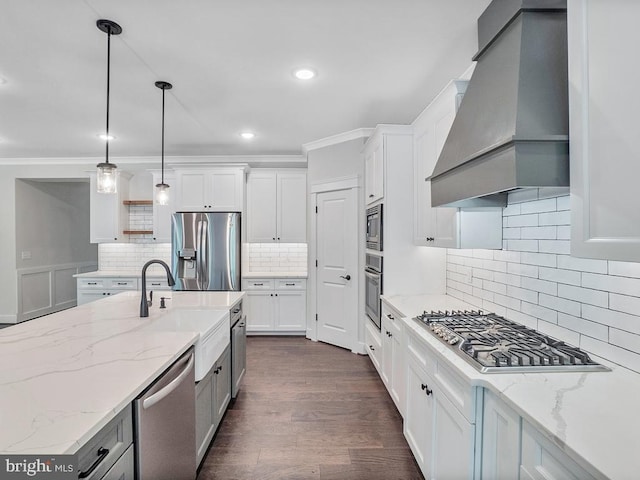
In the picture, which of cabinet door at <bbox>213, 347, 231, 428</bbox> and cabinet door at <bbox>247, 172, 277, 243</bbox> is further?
cabinet door at <bbox>247, 172, 277, 243</bbox>

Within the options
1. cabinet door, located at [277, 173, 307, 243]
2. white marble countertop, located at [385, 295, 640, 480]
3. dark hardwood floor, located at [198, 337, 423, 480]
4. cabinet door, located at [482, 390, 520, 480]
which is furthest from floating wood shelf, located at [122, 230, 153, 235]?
cabinet door, located at [482, 390, 520, 480]

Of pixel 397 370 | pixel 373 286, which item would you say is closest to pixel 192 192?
pixel 373 286

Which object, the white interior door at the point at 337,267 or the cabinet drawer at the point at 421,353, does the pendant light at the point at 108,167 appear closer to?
the cabinet drawer at the point at 421,353

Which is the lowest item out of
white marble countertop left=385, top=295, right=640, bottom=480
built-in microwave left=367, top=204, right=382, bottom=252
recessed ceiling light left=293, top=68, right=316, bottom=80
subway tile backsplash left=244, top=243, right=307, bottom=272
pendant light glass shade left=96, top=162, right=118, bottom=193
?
white marble countertop left=385, top=295, right=640, bottom=480

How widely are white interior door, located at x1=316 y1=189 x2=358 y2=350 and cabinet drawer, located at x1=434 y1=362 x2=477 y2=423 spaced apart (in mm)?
2489

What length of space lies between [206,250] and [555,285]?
4.08 metres

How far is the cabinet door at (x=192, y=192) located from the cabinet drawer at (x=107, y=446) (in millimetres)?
4059

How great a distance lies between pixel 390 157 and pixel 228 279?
2760mm

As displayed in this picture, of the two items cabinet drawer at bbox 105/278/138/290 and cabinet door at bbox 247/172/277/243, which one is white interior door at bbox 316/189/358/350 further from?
cabinet drawer at bbox 105/278/138/290

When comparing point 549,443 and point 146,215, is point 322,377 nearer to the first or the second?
point 549,443

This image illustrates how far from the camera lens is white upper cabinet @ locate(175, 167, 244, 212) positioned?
493 cm

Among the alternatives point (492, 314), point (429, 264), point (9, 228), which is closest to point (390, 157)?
point (429, 264)

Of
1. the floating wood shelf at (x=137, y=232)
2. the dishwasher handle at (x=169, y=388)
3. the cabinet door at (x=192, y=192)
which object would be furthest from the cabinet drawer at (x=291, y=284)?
the dishwasher handle at (x=169, y=388)

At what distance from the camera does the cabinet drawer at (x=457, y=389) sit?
138 cm
